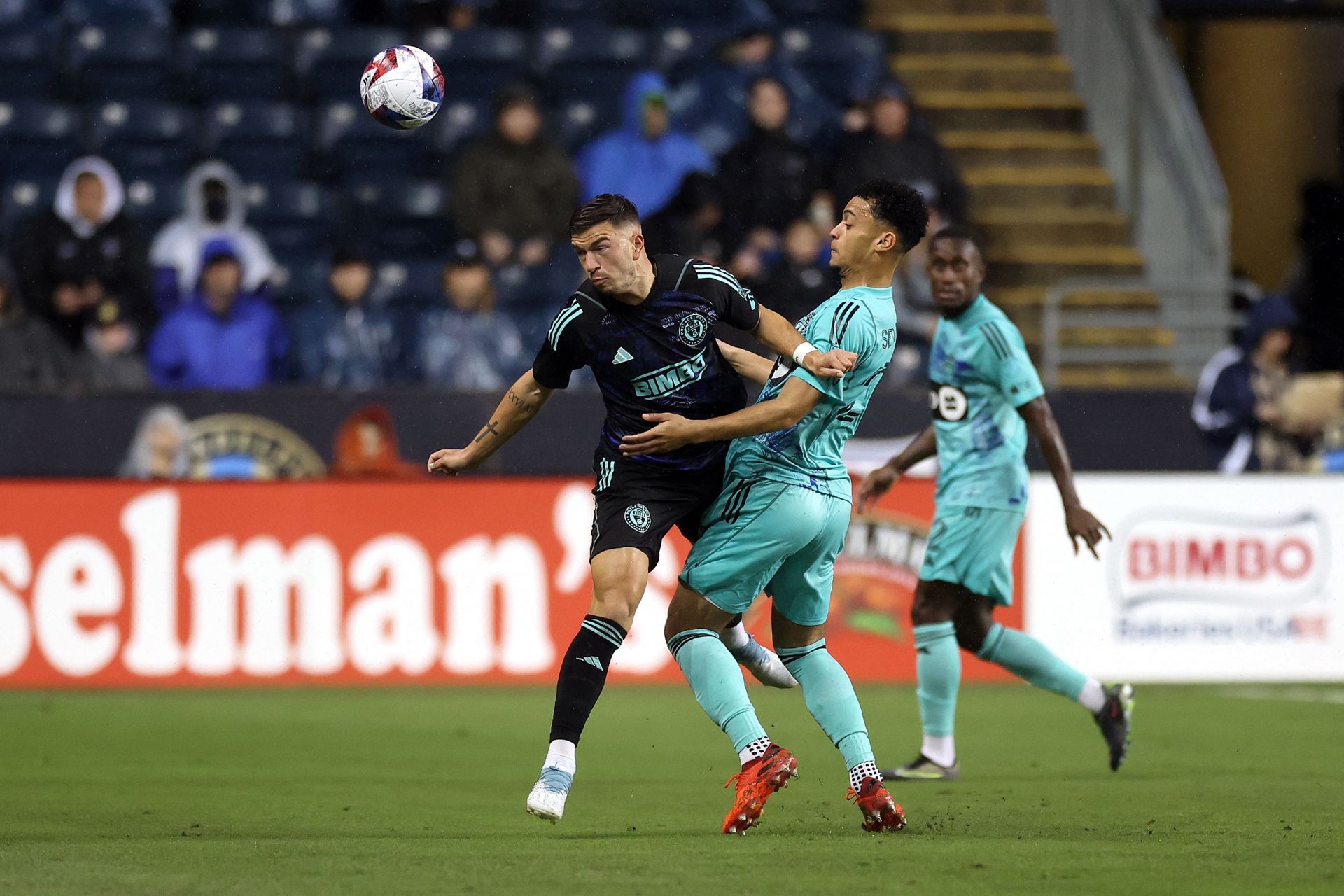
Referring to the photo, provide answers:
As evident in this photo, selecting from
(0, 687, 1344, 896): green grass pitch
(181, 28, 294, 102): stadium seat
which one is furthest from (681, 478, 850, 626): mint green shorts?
(181, 28, 294, 102): stadium seat

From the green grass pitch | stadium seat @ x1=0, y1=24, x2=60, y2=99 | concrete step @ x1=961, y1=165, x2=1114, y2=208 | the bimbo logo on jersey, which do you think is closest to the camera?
the green grass pitch

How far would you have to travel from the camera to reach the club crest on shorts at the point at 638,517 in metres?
6.19

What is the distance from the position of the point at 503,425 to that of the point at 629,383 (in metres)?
0.47

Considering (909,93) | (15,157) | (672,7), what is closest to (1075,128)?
(909,93)

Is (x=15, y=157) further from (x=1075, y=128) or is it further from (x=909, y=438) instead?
(x=1075, y=128)

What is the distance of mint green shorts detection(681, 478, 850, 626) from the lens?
6.24m

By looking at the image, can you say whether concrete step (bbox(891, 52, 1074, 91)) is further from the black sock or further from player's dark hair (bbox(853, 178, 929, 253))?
the black sock

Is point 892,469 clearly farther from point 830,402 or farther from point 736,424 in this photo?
A: point 736,424

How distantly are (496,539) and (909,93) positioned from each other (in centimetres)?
721

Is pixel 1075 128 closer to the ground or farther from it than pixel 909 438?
farther from it

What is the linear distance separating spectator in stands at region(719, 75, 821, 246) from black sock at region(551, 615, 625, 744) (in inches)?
327

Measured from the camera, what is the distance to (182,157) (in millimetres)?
15086

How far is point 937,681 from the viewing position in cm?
786

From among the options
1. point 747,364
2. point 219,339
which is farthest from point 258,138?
point 747,364
